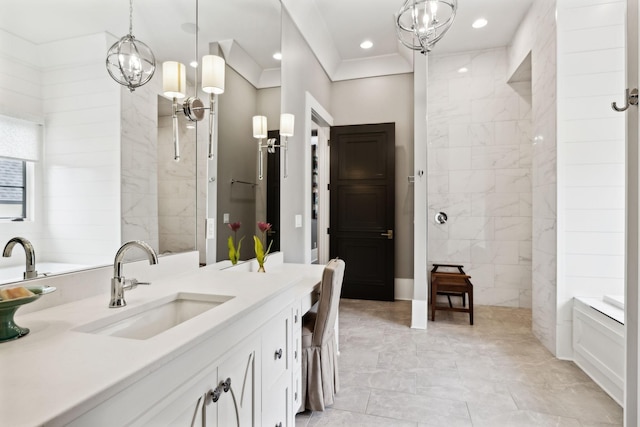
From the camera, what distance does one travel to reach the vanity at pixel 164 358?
0.63 m

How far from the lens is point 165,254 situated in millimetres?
1699

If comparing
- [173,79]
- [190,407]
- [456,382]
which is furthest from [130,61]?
[456,382]

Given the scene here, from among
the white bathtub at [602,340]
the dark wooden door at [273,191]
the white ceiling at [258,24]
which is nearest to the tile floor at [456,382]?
the white bathtub at [602,340]

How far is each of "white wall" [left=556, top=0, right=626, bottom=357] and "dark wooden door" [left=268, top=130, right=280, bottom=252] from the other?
2.33m

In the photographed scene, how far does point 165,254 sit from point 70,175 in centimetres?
60

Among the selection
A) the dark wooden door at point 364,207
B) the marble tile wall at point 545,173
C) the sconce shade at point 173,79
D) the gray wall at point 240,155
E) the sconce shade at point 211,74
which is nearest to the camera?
the sconce shade at point 173,79

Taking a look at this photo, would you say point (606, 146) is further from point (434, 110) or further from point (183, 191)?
point (183, 191)

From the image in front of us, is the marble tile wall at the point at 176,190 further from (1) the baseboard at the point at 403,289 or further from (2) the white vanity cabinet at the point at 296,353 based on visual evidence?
(1) the baseboard at the point at 403,289

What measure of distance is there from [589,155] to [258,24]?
2826mm

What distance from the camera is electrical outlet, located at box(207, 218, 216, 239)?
6.73 feet

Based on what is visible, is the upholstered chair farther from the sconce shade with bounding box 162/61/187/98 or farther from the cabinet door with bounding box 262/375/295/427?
the sconce shade with bounding box 162/61/187/98

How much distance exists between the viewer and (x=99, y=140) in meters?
1.33

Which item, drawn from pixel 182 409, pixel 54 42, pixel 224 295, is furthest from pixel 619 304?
pixel 54 42

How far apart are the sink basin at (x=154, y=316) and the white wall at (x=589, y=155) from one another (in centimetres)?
279
